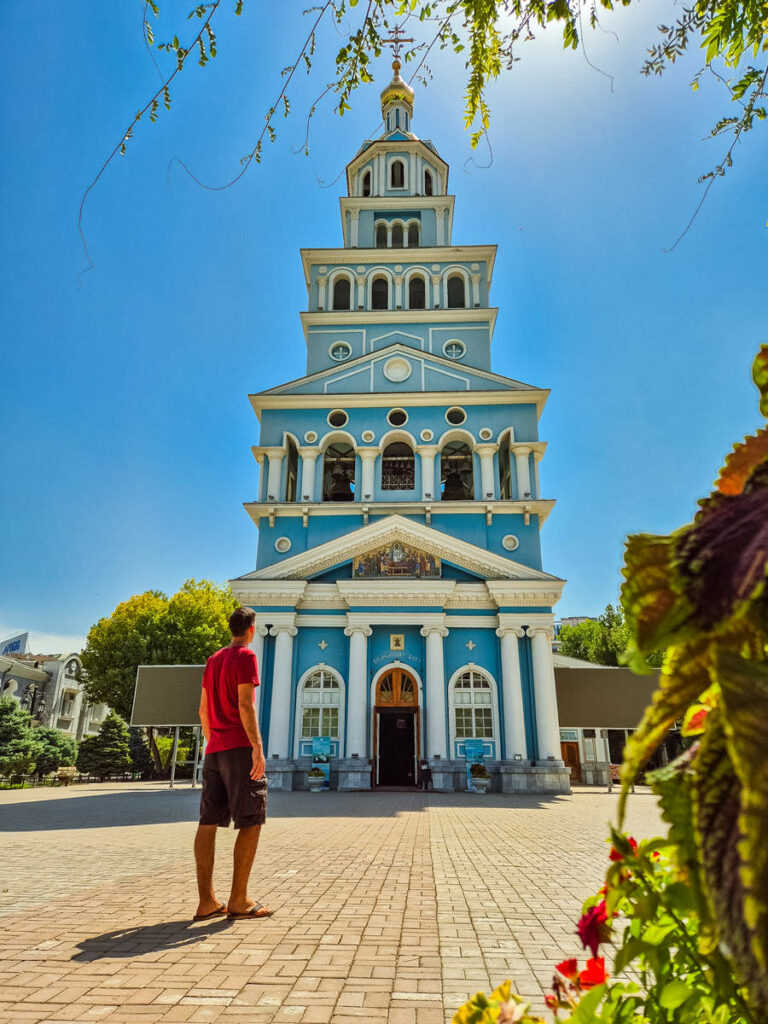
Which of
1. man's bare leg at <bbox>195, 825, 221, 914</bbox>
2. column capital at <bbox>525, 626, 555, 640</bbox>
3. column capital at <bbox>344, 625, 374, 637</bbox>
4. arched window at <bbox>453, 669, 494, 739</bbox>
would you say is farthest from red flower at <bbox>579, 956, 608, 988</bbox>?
column capital at <bbox>525, 626, 555, 640</bbox>

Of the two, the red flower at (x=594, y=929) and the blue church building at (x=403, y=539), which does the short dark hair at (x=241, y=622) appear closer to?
the red flower at (x=594, y=929)

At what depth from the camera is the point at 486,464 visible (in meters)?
20.3

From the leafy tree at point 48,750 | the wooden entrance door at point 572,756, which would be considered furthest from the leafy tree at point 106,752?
the wooden entrance door at point 572,756

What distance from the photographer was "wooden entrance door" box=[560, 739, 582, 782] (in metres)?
25.2

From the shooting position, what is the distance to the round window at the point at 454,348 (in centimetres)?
2334

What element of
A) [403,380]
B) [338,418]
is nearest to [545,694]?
[338,418]

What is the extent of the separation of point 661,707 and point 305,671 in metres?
17.8

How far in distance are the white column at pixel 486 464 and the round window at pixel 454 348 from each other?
448 centimetres

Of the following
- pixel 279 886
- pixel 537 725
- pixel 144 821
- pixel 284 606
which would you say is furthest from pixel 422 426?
pixel 279 886

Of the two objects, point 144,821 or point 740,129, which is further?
point 144,821

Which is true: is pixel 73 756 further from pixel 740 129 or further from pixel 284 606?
pixel 740 129

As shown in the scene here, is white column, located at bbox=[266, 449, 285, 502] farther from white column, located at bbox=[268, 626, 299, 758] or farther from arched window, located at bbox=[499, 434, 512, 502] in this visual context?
arched window, located at bbox=[499, 434, 512, 502]

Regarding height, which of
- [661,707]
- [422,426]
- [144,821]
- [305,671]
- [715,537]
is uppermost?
[422,426]

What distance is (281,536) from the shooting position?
20047mm
